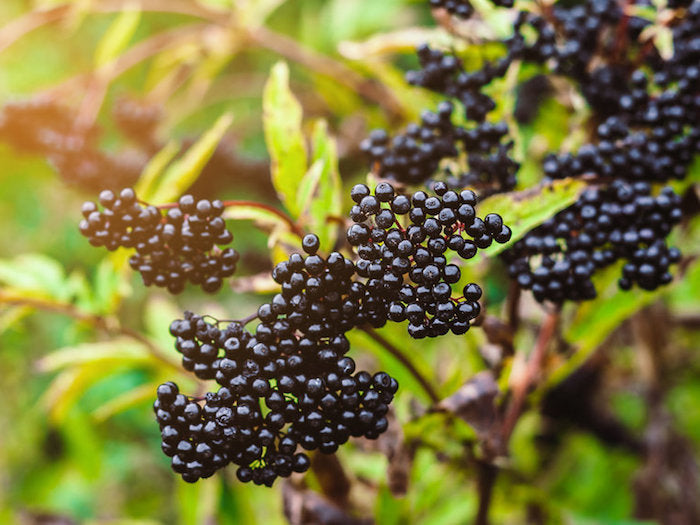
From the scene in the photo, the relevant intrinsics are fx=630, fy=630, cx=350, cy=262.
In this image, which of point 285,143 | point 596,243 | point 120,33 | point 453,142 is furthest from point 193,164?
point 120,33

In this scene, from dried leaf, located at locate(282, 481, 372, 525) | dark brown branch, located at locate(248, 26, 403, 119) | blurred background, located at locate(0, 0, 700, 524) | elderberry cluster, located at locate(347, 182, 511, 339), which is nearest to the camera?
elderberry cluster, located at locate(347, 182, 511, 339)

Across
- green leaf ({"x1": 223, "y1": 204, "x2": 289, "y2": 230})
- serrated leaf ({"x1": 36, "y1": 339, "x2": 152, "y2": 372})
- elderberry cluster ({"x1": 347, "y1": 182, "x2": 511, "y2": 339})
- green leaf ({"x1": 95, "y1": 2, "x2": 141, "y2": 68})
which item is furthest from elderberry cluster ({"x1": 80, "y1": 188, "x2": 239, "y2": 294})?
green leaf ({"x1": 95, "y1": 2, "x2": 141, "y2": 68})

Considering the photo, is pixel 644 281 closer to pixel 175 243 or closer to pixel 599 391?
pixel 175 243

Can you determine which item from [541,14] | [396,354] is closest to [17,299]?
[396,354]

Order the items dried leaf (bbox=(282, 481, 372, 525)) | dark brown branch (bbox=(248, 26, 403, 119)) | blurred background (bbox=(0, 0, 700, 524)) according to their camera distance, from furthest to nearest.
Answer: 1. dark brown branch (bbox=(248, 26, 403, 119))
2. blurred background (bbox=(0, 0, 700, 524))
3. dried leaf (bbox=(282, 481, 372, 525))

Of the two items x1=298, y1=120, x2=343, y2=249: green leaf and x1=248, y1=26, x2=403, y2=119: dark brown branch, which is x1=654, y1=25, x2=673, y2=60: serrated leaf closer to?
x1=298, y1=120, x2=343, y2=249: green leaf

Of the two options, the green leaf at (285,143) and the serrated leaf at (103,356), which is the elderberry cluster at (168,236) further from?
the serrated leaf at (103,356)
